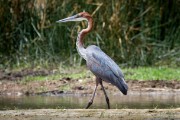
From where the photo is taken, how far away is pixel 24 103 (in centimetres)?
1107

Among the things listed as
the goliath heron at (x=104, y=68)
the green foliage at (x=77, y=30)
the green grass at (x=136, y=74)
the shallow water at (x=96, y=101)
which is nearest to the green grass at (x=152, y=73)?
the green grass at (x=136, y=74)

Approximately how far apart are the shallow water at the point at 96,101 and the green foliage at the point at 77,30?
348cm

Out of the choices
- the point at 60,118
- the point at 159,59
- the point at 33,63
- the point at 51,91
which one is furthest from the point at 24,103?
the point at 159,59

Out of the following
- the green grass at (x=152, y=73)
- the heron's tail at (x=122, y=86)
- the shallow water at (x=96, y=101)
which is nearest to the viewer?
the heron's tail at (x=122, y=86)

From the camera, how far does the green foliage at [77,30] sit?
16.1 metres

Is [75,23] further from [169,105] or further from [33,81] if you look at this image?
[169,105]

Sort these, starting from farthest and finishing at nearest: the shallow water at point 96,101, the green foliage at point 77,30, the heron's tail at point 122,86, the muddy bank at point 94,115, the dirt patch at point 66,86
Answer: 1. the green foliage at point 77,30
2. the dirt patch at point 66,86
3. the shallow water at point 96,101
4. the heron's tail at point 122,86
5. the muddy bank at point 94,115

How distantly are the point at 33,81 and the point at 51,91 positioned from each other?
1090 millimetres

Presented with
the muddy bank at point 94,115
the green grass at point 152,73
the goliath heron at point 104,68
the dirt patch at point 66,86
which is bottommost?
the green grass at point 152,73

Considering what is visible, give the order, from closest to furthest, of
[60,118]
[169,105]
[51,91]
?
[60,118], [169,105], [51,91]

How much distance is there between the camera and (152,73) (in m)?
14.6

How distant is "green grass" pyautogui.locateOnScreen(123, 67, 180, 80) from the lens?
14095mm

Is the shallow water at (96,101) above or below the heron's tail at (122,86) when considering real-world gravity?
below

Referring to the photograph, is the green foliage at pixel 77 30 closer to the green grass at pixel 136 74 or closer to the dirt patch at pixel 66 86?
the green grass at pixel 136 74
